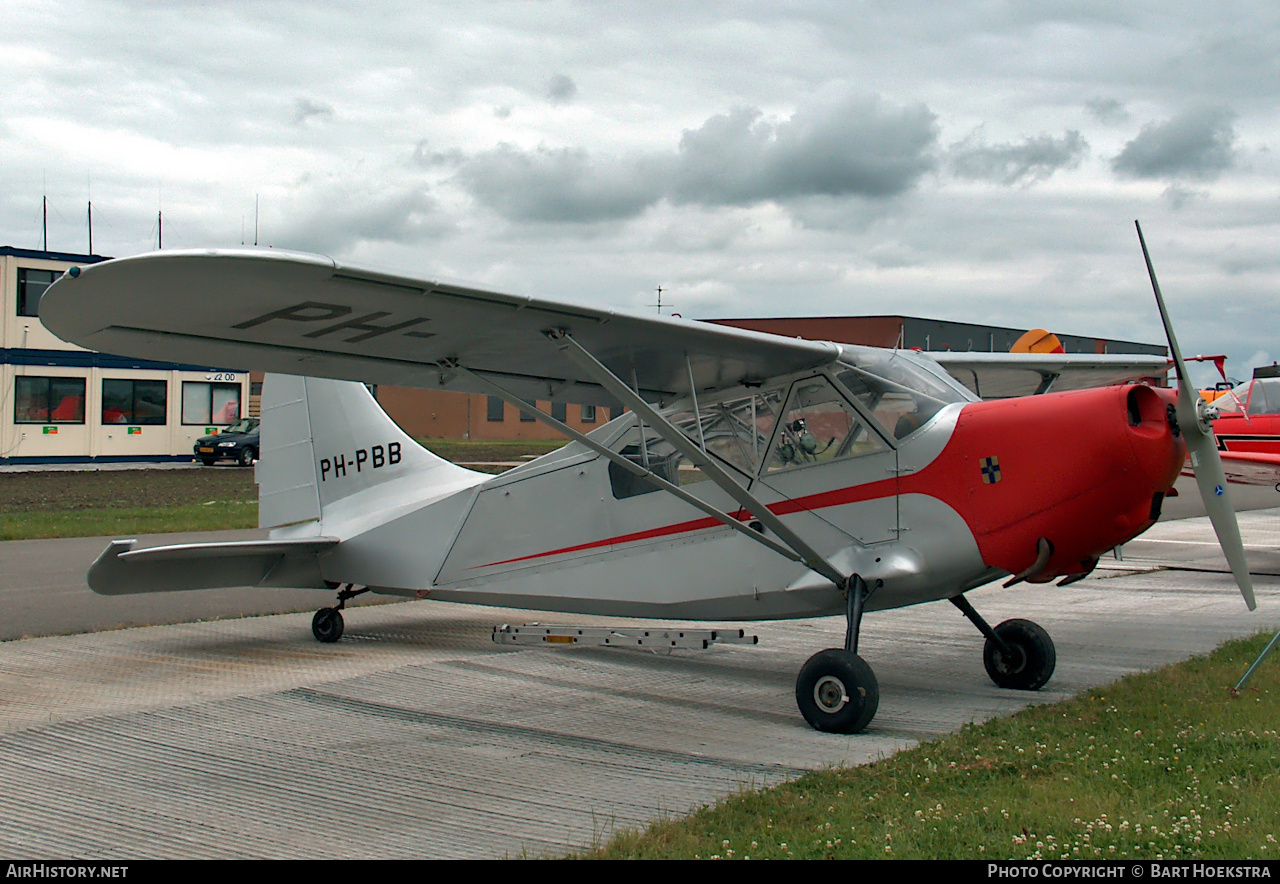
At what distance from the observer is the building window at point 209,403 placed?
Result: 39500 millimetres

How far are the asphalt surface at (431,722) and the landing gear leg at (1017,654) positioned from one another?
17cm

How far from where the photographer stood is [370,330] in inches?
230

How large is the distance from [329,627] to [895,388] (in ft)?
18.0

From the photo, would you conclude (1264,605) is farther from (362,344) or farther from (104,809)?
(104,809)

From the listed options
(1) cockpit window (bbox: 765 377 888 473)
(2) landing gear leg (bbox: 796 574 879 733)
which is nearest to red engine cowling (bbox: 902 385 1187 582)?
(1) cockpit window (bbox: 765 377 888 473)

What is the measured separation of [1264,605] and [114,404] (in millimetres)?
36837

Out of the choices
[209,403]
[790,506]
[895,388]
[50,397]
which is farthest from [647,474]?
[209,403]

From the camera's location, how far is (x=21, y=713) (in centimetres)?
645

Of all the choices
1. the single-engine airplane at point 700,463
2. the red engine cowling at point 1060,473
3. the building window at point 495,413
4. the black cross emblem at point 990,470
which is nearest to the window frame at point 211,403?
the building window at point 495,413

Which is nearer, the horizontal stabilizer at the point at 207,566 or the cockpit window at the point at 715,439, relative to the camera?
the cockpit window at the point at 715,439

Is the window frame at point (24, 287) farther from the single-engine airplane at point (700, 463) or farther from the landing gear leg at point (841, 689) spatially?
the landing gear leg at point (841, 689)

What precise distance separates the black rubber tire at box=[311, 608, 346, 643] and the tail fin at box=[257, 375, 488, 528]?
1022 millimetres

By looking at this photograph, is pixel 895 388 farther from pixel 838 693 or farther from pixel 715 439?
pixel 838 693
